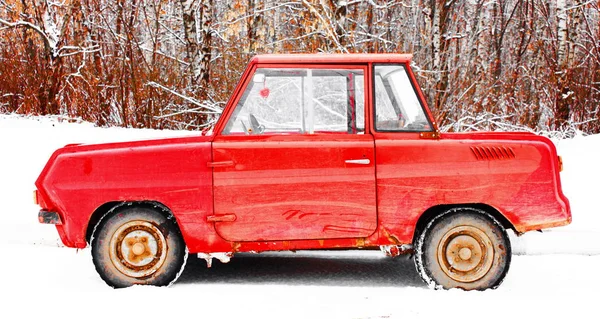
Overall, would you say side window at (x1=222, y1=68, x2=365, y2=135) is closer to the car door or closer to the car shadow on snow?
the car door

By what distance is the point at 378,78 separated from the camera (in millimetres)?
5996

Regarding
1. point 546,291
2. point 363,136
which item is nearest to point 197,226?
point 363,136

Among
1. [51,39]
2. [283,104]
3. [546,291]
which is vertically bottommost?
[546,291]

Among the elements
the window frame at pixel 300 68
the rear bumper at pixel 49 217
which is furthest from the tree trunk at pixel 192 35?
the window frame at pixel 300 68

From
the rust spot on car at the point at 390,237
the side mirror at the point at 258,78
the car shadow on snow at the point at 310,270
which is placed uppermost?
the side mirror at the point at 258,78

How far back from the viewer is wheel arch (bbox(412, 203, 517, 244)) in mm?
6051

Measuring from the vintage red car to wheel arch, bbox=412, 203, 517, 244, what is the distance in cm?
3

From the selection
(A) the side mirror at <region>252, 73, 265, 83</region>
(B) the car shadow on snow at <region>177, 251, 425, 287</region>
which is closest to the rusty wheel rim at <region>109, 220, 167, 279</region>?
(B) the car shadow on snow at <region>177, 251, 425, 287</region>

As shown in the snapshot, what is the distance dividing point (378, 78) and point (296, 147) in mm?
843

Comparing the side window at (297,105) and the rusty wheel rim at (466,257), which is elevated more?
the side window at (297,105)

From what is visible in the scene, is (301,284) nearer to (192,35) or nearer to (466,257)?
(466,257)

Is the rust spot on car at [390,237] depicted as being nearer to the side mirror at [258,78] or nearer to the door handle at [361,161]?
the door handle at [361,161]

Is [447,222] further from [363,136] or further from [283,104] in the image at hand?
[283,104]

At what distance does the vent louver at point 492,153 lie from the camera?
19.5ft
